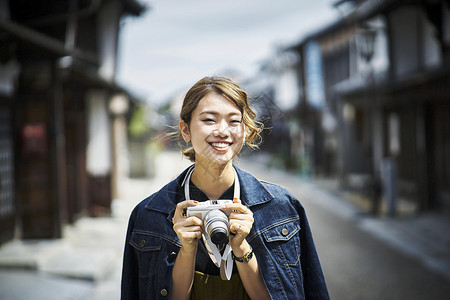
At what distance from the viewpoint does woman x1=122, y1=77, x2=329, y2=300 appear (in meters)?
1.72

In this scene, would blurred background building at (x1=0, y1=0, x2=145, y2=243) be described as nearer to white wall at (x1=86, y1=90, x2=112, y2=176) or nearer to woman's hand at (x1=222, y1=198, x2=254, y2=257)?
white wall at (x1=86, y1=90, x2=112, y2=176)

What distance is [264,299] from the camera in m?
1.85

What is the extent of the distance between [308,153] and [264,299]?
23.0 m

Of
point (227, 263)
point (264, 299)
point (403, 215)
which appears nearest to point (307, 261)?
point (264, 299)

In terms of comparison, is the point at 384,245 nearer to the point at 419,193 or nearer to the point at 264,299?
the point at 419,193

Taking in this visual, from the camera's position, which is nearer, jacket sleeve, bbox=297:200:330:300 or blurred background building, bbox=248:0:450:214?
jacket sleeve, bbox=297:200:330:300

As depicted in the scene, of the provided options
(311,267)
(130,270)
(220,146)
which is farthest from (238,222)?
(130,270)

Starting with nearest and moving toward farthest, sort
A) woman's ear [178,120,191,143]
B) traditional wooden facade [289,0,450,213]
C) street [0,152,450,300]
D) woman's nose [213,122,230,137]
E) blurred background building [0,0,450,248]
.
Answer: woman's nose [213,122,230,137] < woman's ear [178,120,191,143] < street [0,152,450,300] < blurred background building [0,0,450,248] < traditional wooden facade [289,0,450,213]

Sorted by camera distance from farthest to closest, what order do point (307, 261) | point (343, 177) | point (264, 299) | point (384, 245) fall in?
point (343, 177), point (384, 245), point (307, 261), point (264, 299)

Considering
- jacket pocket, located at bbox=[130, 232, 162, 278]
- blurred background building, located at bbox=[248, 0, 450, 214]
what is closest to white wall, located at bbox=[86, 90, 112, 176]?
blurred background building, located at bbox=[248, 0, 450, 214]

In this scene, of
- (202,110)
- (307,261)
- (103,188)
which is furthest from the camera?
(103,188)

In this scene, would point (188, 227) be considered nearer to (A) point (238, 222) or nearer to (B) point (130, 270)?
(A) point (238, 222)

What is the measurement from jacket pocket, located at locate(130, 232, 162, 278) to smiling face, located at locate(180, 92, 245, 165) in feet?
1.58

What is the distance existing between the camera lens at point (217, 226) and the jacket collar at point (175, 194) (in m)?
0.34
